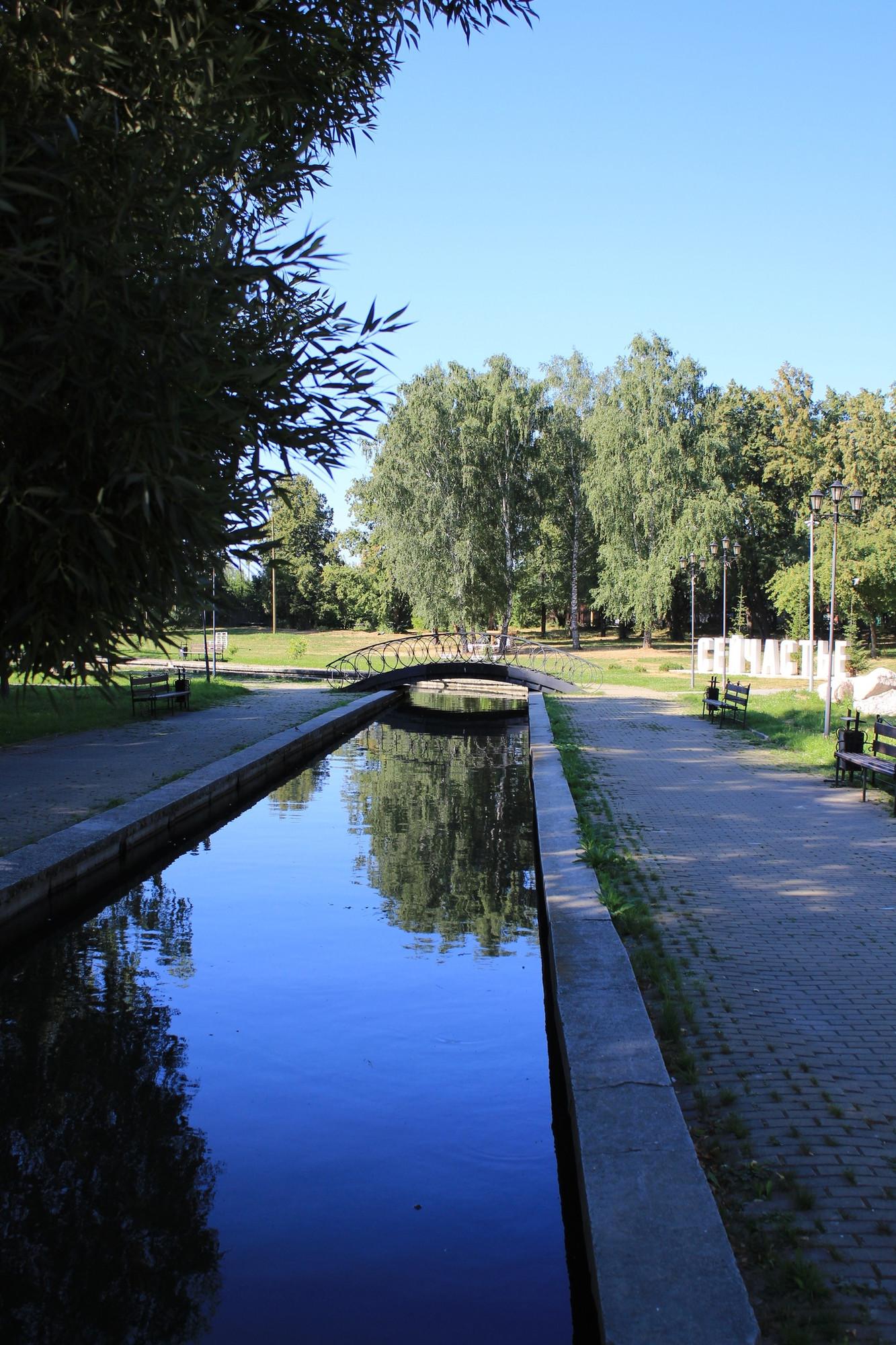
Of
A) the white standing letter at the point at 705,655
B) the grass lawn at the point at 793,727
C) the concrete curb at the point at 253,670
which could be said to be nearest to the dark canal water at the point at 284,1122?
the grass lawn at the point at 793,727

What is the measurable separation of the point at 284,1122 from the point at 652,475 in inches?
1557

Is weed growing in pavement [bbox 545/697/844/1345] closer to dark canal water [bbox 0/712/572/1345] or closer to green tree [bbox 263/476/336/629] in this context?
dark canal water [bbox 0/712/572/1345]

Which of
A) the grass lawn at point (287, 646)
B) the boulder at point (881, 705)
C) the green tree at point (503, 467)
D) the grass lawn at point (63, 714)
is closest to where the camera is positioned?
the grass lawn at point (63, 714)

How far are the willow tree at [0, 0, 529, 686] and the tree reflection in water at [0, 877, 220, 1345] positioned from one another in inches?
85.1

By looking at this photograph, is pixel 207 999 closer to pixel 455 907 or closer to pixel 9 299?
pixel 455 907

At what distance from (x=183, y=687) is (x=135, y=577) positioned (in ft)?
56.0

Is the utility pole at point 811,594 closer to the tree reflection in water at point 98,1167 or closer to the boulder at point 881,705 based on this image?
the boulder at point 881,705

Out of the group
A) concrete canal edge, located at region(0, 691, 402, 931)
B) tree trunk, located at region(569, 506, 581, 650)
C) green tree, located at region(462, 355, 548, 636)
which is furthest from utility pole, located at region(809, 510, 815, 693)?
tree trunk, located at region(569, 506, 581, 650)

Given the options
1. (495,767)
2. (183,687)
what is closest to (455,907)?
(495,767)

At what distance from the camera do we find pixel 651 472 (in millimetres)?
42125

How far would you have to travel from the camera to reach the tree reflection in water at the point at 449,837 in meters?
8.45

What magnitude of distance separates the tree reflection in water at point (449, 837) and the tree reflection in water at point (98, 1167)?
7.76 ft

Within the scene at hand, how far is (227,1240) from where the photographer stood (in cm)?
406

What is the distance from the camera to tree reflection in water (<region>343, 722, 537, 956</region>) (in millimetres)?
8445
